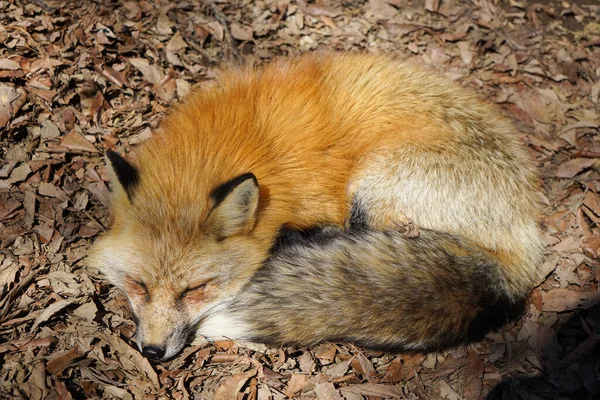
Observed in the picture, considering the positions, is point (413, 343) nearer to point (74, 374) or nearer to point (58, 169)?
point (74, 374)

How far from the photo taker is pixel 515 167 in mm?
4227

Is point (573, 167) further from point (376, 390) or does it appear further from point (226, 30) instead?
point (226, 30)

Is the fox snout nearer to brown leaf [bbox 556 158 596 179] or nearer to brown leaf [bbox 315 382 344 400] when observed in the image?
brown leaf [bbox 315 382 344 400]

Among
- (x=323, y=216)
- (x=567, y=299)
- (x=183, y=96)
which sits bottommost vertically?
(x=567, y=299)

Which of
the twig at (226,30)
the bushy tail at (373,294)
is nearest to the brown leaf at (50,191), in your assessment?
the bushy tail at (373,294)

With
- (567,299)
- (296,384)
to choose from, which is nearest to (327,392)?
(296,384)

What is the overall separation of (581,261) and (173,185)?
139 inches

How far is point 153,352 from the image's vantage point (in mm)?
3338

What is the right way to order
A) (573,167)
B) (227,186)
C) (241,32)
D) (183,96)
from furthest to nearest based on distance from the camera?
(241,32) < (573,167) < (183,96) < (227,186)

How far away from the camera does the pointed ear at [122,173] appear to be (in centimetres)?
334

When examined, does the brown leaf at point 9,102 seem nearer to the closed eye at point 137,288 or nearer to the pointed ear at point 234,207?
the closed eye at point 137,288

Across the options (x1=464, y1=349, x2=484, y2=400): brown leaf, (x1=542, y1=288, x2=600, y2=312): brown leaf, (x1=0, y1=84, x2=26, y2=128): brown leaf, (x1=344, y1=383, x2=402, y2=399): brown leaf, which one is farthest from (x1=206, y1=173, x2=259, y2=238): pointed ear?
(x1=542, y1=288, x2=600, y2=312): brown leaf

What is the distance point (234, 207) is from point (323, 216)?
87 centimetres

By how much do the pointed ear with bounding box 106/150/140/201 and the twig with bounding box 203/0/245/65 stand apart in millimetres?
2595
